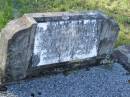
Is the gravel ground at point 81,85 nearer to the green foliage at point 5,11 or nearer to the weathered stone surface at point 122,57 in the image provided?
the weathered stone surface at point 122,57

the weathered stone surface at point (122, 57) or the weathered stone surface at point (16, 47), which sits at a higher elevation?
the weathered stone surface at point (16, 47)

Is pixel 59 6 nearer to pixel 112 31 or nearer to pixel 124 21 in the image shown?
pixel 124 21

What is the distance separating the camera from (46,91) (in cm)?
662

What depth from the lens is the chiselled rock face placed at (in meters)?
6.71

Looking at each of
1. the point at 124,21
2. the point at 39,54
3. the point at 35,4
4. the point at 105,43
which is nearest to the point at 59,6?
the point at 35,4

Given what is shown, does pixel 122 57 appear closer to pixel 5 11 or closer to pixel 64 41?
pixel 64 41

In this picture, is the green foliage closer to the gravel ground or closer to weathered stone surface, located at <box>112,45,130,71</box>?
the gravel ground

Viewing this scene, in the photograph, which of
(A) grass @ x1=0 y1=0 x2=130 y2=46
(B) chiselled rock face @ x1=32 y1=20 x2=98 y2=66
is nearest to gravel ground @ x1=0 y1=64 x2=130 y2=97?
(B) chiselled rock face @ x1=32 y1=20 x2=98 y2=66

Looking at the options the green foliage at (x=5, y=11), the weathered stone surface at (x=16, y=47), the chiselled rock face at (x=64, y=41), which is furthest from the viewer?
the green foliage at (x=5, y=11)

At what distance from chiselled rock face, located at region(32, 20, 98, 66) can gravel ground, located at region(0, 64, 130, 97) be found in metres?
0.39

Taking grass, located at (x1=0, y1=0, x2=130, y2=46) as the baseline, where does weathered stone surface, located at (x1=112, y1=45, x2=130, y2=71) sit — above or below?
below

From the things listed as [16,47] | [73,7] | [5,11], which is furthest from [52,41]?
[73,7]

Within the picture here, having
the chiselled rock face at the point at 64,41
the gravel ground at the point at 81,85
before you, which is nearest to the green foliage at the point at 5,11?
the chiselled rock face at the point at 64,41

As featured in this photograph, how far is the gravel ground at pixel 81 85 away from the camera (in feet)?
21.4
